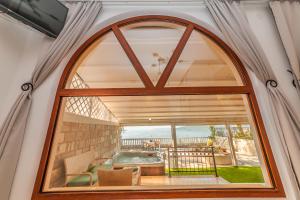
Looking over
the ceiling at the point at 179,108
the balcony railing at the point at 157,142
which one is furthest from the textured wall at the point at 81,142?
the ceiling at the point at 179,108

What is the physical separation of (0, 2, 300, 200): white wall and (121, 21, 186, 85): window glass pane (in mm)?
200

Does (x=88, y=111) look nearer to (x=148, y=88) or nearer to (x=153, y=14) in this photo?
(x=148, y=88)

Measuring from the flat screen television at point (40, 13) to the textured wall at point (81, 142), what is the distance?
967mm

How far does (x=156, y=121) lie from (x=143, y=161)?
0.77 meters

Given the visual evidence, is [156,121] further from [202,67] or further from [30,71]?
[30,71]

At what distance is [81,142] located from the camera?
1683 mm

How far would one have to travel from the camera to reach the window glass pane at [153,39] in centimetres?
183

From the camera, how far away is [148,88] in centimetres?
147

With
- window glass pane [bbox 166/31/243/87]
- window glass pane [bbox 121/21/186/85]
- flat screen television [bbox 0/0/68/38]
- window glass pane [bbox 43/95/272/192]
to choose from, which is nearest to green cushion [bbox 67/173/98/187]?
window glass pane [bbox 43/95/272/192]

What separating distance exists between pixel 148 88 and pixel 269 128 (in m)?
1.12

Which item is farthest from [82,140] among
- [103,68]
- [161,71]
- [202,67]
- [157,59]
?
[202,67]

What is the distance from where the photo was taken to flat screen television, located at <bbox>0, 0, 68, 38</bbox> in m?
1.25

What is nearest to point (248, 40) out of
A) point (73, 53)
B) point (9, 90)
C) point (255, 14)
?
point (255, 14)

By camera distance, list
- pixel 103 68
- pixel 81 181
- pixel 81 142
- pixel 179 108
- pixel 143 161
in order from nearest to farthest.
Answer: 1. pixel 81 181
2. pixel 81 142
3. pixel 179 108
4. pixel 103 68
5. pixel 143 161
